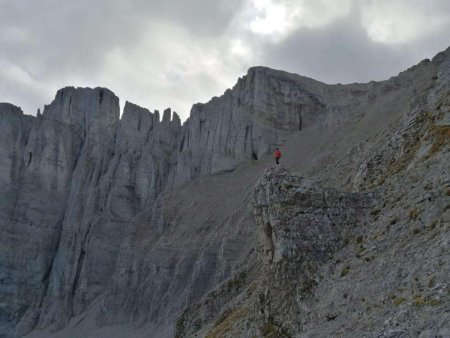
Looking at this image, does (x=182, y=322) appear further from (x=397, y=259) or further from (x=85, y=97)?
(x=85, y=97)

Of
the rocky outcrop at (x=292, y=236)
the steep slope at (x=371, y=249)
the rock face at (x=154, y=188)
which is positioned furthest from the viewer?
the rock face at (x=154, y=188)

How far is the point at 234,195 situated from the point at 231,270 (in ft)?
65.2

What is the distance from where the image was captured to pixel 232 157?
8762 centimetres

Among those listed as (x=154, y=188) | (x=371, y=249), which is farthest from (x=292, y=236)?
(x=154, y=188)

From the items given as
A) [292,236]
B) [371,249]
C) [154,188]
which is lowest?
[371,249]

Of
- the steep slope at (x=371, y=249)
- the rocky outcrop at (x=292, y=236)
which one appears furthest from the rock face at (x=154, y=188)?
the steep slope at (x=371, y=249)

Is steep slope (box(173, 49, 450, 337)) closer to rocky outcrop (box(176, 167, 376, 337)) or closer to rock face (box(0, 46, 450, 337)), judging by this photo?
rocky outcrop (box(176, 167, 376, 337))

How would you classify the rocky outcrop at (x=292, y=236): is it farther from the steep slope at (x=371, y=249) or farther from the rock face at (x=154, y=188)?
the rock face at (x=154, y=188)

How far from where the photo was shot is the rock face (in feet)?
214

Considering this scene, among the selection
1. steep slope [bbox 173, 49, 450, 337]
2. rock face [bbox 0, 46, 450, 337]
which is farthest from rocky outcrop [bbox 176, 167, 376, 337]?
rock face [bbox 0, 46, 450, 337]

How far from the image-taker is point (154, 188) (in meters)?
94.0

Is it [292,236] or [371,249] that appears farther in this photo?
[292,236]

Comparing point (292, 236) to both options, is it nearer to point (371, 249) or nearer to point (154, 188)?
point (371, 249)

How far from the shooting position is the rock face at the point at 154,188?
65125mm
